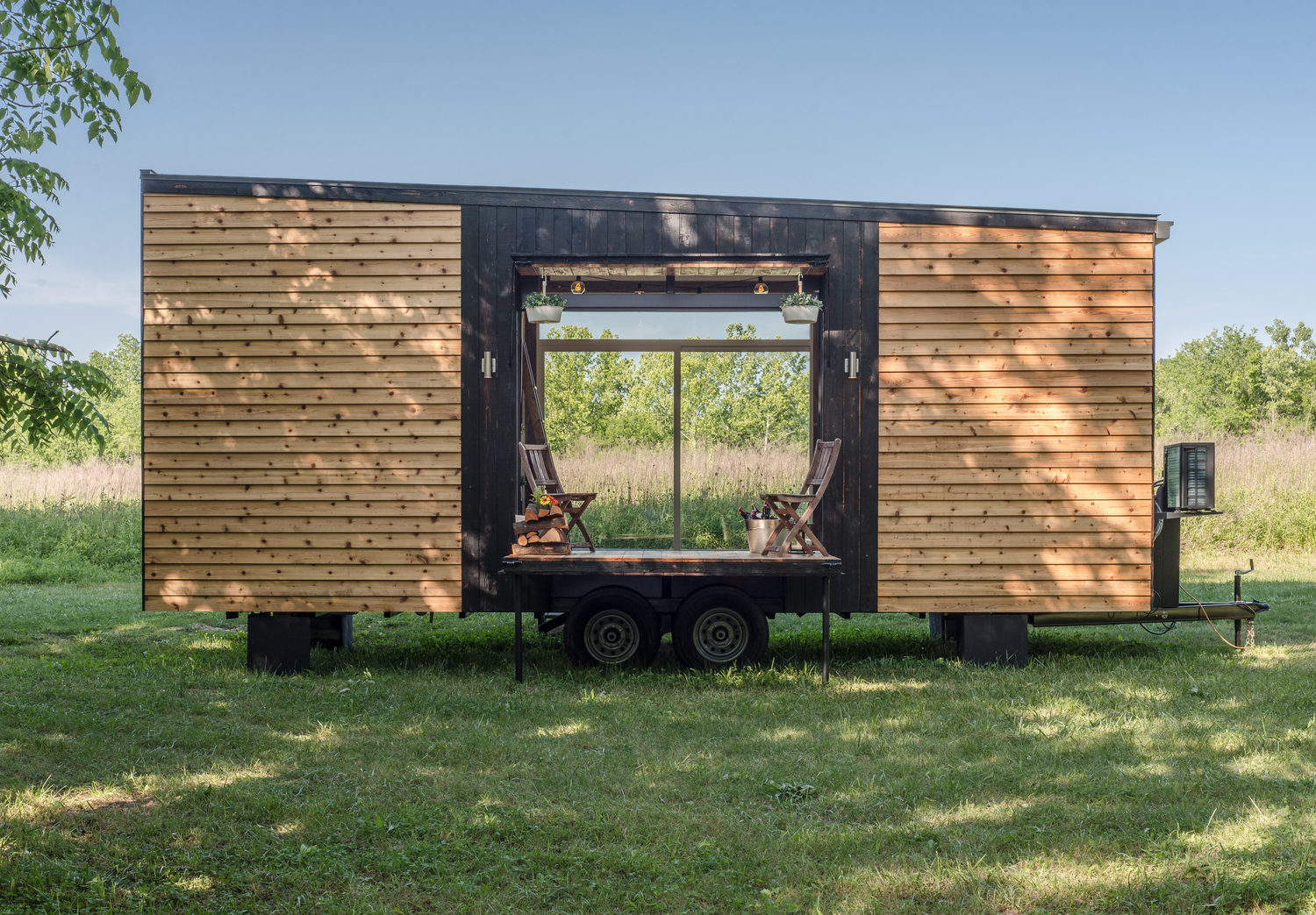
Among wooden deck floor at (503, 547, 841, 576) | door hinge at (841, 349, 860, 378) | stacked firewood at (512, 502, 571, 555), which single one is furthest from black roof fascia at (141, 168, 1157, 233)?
wooden deck floor at (503, 547, 841, 576)

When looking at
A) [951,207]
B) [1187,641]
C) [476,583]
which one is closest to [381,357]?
[476,583]

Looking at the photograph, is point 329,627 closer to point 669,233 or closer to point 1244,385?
point 669,233

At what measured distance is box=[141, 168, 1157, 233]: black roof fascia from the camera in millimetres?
6559

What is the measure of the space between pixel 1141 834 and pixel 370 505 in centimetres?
513

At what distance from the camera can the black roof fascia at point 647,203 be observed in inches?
258

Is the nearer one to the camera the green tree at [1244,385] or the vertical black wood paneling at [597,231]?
the vertical black wood paneling at [597,231]

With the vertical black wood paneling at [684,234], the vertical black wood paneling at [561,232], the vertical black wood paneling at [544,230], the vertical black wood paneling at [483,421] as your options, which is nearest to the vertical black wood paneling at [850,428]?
the vertical black wood paneling at [684,234]

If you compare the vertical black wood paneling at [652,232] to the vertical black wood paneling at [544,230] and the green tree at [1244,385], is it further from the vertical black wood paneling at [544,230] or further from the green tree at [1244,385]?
the green tree at [1244,385]

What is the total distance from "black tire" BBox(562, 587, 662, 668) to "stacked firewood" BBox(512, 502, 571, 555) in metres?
0.46

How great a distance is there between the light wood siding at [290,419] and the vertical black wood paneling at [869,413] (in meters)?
2.99

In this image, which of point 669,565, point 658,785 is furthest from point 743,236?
point 658,785

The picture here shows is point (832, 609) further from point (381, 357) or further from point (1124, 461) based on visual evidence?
point (381, 357)

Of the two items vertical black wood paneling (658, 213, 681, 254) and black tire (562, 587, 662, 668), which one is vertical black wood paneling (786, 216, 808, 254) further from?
black tire (562, 587, 662, 668)

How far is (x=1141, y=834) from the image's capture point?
3576 millimetres
